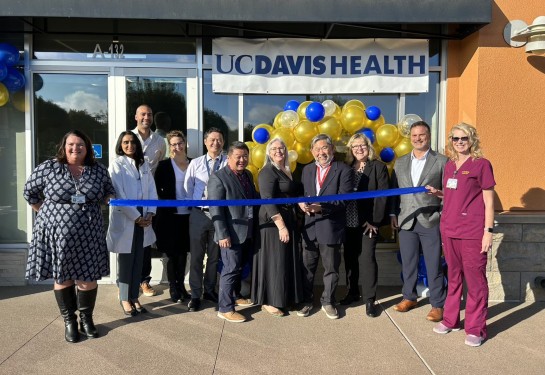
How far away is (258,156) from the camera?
4.84 m

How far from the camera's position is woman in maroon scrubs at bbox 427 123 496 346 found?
376cm

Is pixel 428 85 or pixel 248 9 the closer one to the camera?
pixel 248 9

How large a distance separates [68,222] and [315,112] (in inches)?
101

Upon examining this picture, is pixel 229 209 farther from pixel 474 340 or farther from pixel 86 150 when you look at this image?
pixel 474 340

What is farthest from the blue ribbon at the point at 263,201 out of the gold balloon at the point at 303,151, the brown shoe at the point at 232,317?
the brown shoe at the point at 232,317

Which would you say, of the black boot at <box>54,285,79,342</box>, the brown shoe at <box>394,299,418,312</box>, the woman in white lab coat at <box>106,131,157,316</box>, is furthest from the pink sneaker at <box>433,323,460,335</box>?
the black boot at <box>54,285,79,342</box>

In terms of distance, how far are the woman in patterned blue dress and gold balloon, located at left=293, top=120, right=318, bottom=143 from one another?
78.2 inches

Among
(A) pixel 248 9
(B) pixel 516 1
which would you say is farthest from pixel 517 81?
(A) pixel 248 9

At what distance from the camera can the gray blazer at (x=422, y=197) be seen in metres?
4.32

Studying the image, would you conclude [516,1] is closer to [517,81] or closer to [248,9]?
[517,81]

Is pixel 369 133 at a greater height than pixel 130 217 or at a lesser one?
greater

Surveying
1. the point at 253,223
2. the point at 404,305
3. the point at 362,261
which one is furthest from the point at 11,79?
the point at 404,305

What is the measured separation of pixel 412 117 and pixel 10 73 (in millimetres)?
4647

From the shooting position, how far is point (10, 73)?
5316 mm
